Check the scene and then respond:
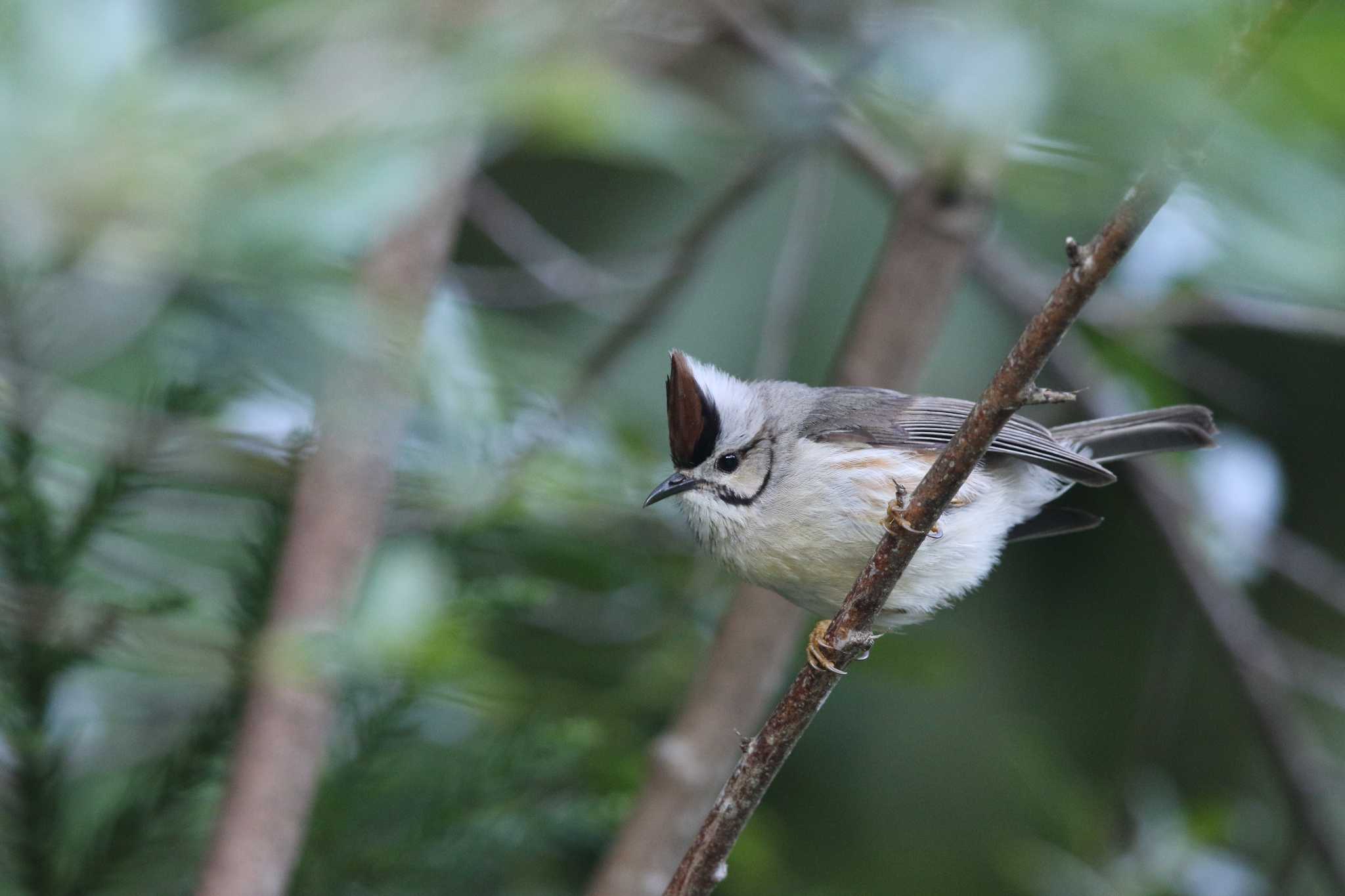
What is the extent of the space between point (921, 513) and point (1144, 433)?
1346 mm

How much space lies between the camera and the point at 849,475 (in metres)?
2.71

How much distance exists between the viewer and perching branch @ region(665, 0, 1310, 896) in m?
1.34

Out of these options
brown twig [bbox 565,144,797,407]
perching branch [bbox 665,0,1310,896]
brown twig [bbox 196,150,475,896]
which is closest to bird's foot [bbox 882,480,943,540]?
perching branch [bbox 665,0,1310,896]

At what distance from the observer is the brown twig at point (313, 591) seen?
1.76m

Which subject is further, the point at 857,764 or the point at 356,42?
the point at 857,764

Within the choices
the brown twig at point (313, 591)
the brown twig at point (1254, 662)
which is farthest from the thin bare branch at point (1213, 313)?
the brown twig at point (313, 591)

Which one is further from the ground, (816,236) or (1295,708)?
(816,236)

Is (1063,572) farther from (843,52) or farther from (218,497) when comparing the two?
(218,497)

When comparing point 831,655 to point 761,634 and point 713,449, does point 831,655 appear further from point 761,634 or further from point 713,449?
point 761,634

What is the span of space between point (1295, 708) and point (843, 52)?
9.50 ft

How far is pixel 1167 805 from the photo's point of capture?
3949 mm

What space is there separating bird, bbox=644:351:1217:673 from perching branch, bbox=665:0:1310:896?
29.2 inches

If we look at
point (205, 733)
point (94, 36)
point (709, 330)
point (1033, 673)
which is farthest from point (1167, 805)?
point (94, 36)

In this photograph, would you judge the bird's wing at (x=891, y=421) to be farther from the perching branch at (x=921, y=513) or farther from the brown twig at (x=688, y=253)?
the perching branch at (x=921, y=513)
